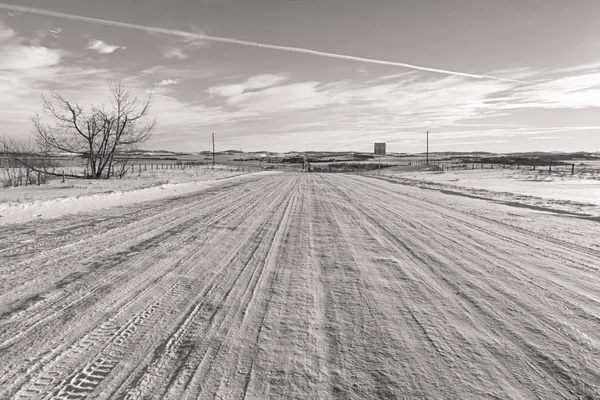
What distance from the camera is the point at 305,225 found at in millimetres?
7770

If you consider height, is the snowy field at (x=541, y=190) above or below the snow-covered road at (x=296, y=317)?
above

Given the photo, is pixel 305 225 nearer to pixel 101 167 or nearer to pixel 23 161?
pixel 23 161

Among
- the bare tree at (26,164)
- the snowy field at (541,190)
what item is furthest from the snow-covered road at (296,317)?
the bare tree at (26,164)

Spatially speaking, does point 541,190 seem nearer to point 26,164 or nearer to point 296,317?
point 296,317

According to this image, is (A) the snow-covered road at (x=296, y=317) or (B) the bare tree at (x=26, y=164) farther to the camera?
(B) the bare tree at (x=26, y=164)

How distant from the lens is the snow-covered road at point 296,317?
2193mm

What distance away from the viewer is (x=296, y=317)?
3139 millimetres

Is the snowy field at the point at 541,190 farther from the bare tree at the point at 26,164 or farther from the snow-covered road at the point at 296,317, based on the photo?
the bare tree at the point at 26,164

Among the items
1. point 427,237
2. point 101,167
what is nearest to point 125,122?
point 101,167

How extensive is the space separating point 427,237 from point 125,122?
2794 cm

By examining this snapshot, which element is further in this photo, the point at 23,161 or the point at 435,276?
the point at 23,161

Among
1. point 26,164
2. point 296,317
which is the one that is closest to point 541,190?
point 296,317

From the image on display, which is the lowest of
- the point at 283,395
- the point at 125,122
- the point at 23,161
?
the point at 283,395

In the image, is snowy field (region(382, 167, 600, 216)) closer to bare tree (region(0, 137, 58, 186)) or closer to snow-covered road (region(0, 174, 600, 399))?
snow-covered road (region(0, 174, 600, 399))
